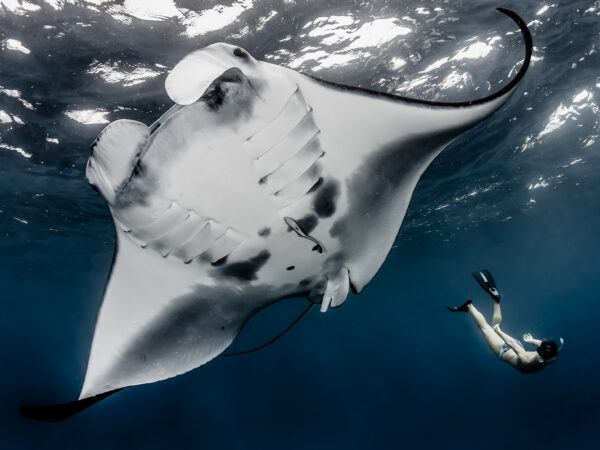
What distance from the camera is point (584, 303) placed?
213 feet

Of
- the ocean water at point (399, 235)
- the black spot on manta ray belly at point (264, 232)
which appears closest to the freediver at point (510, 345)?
the ocean water at point (399, 235)

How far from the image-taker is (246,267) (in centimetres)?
250

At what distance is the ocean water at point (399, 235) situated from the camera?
577 cm

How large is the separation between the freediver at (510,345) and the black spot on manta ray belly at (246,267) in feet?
24.9

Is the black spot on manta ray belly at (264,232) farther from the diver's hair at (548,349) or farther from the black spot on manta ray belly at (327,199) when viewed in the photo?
the diver's hair at (548,349)

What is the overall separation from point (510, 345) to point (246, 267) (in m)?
10.7

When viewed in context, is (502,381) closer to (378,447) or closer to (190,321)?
(378,447)

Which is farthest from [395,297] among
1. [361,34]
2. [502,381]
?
[361,34]

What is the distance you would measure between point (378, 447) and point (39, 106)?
2795 cm

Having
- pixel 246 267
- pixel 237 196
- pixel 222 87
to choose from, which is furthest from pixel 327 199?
pixel 222 87

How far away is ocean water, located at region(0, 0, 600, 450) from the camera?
A: 5.77 m

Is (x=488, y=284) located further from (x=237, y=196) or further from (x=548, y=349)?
(x=237, y=196)

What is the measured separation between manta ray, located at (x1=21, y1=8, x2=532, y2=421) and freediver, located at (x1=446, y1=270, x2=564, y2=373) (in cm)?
741

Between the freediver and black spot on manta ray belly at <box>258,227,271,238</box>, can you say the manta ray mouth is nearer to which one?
black spot on manta ray belly at <box>258,227,271,238</box>
